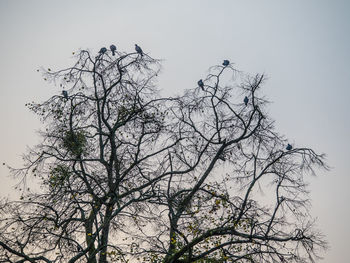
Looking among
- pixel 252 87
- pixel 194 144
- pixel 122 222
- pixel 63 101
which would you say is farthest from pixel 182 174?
pixel 63 101

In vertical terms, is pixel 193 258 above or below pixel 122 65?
below

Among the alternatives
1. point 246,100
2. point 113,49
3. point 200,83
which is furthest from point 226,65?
point 113,49

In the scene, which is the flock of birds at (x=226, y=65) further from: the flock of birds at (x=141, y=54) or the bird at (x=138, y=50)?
the bird at (x=138, y=50)

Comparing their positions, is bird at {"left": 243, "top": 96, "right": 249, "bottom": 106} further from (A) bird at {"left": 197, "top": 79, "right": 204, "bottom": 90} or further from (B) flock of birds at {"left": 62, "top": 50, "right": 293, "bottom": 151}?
(A) bird at {"left": 197, "top": 79, "right": 204, "bottom": 90}

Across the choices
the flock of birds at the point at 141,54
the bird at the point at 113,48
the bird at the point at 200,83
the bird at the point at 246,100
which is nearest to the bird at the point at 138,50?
the flock of birds at the point at 141,54

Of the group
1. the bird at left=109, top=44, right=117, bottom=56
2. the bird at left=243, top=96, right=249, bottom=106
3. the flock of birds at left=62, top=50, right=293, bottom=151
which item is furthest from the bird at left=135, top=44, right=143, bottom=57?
the bird at left=243, top=96, right=249, bottom=106

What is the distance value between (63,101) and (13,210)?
4189mm

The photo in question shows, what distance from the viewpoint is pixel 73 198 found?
12156 mm

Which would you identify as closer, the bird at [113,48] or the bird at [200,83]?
the bird at [113,48]

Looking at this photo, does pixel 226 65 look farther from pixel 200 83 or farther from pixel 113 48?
pixel 113 48

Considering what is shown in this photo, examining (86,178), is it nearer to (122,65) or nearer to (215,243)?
(122,65)

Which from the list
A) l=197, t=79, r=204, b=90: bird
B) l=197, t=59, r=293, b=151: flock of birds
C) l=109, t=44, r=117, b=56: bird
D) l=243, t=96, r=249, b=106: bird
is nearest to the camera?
l=197, t=59, r=293, b=151: flock of birds

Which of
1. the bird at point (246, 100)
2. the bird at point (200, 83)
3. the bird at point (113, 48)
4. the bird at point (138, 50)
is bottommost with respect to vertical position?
the bird at point (246, 100)

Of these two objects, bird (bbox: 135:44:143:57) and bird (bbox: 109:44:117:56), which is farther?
bird (bbox: 109:44:117:56)
